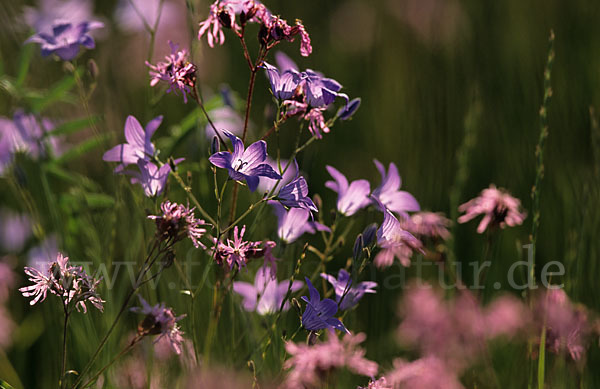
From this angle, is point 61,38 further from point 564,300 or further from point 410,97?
point 410,97

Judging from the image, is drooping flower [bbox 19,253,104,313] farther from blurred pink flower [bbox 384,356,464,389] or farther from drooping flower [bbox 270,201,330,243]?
blurred pink flower [bbox 384,356,464,389]

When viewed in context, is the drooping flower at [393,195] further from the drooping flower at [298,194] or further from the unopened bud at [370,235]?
the drooping flower at [298,194]

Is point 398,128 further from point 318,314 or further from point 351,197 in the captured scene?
point 318,314

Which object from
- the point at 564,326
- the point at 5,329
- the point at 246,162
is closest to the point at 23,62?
the point at 5,329

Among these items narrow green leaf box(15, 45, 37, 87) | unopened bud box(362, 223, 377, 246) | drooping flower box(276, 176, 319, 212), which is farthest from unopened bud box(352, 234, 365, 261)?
narrow green leaf box(15, 45, 37, 87)

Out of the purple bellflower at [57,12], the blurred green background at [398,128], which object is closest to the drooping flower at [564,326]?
the blurred green background at [398,128]
